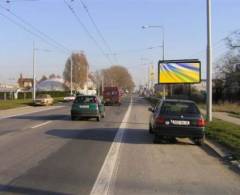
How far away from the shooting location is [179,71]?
46781mm

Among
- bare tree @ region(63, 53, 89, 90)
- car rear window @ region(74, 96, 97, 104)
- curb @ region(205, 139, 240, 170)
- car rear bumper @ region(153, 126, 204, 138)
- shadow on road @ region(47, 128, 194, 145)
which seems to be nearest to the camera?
curb @ region(205, 139, 240, 170)

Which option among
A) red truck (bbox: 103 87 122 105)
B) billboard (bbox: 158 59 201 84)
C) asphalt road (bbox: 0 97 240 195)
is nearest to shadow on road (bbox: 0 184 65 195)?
asphalt road (bbox: 0 97 240 195)

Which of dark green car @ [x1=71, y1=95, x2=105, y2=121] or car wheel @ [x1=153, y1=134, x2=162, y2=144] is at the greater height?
dark green car @ [x1=71, y1=95, x2=105, y2=121]

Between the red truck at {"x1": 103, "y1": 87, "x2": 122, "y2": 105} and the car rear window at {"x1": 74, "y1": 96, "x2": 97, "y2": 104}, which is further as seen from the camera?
the red truck at {"x1": 103, "y1": 87, "x2": 122, "y2": 105}

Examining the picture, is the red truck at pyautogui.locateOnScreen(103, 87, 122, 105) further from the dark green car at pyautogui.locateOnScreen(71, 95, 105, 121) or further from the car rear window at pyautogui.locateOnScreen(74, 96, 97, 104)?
the dark green car at pyautogui.locateOnScreen(71, 95, 105, 121)

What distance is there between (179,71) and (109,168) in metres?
37.3

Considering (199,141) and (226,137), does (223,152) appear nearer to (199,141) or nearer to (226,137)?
(199,141)

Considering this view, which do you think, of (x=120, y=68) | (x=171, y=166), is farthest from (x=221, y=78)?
(x=120, y=68)

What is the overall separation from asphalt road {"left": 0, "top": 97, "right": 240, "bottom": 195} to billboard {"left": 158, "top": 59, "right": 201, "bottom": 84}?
97.0 feet

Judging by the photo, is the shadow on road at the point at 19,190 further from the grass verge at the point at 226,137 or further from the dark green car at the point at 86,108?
the dark green car at the point at 86,108

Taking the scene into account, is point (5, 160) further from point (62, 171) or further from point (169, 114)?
point (169, 114)

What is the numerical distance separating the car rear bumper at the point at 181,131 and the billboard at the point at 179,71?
30435 mm

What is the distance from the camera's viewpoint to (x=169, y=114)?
15.5 m

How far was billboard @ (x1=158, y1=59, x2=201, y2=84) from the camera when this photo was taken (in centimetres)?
4541
